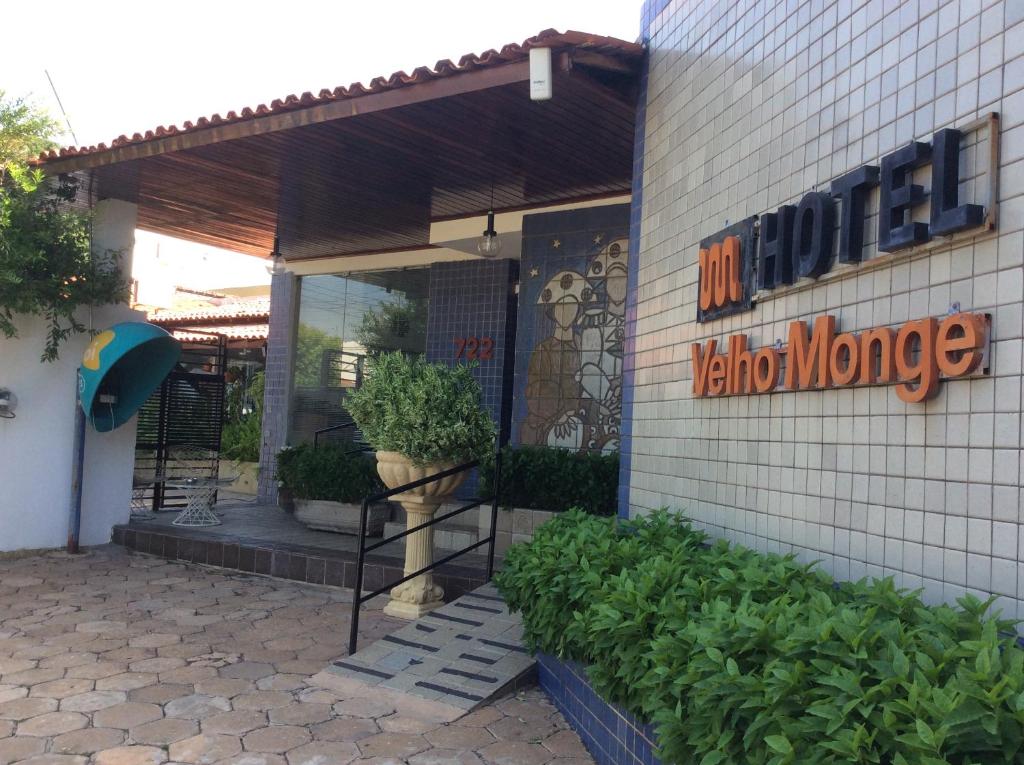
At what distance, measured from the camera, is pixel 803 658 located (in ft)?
7.53

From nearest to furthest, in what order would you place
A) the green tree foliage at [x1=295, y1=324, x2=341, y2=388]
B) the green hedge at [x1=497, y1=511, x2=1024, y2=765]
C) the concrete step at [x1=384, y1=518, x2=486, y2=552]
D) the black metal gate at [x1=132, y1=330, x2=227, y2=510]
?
the green hedge at [x1=497, y1=511, x2=1024, y2=765] < the concrete step at [x1=384, y1=518, x2=486, y2=552] < the black metal gate at [x1=132, y1=330, x2=227, y2=510] < the green tree foliage at [x1=295, y1=324, x2=341, y2=388]

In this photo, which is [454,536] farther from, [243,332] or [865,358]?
[243,332]

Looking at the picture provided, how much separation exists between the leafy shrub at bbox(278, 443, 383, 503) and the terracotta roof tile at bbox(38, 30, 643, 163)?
3711 millimetres

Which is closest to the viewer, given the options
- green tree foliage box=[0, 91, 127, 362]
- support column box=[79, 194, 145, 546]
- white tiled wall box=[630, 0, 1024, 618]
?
white tiled wall box=[630, 0, 1024, 618]

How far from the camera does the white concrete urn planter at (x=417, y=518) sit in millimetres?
6070

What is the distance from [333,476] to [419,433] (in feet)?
11.5

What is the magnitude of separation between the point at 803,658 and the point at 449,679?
284 centimetres

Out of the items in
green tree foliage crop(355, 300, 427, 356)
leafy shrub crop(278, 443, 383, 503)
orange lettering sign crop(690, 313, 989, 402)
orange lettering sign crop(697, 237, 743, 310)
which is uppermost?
green tree foliage crop(355, 300, 427, 356)

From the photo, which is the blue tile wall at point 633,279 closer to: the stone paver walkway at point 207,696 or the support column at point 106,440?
the stone paver walkway at point 207,696

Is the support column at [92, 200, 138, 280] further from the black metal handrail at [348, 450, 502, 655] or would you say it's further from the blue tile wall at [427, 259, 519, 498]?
the black metal handrail at [348, 450, 502, 655]

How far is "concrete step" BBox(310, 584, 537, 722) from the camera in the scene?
452 centimetres

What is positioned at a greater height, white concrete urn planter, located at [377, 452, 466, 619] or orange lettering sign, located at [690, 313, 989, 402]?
orange lettering sign, located at [690, 313, 989, 402]

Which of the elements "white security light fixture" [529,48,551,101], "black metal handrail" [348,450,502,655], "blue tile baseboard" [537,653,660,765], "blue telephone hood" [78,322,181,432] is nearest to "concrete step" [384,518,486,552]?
"black metal handrail" [348,450,502,655]

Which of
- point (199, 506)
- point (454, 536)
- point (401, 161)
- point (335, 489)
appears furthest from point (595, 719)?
point (199, 506)
